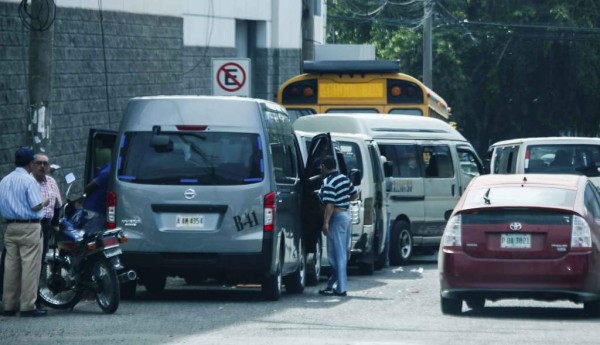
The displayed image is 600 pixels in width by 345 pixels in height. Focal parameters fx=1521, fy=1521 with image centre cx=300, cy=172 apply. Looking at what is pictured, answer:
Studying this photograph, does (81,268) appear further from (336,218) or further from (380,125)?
(380,125)

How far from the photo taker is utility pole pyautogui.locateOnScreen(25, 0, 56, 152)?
56.7 ft

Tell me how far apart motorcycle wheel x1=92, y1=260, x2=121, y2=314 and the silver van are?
3.09 ft

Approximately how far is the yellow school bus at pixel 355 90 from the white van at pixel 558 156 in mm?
3815

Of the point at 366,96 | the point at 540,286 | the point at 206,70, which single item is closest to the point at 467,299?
the point at 540,286

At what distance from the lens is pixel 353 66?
26.4 meters

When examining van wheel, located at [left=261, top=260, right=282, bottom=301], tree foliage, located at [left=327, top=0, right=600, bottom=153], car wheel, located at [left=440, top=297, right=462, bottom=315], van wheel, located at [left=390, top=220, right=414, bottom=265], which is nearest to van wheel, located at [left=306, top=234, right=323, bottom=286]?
van wheel, located at [left=261, top=260, right=282, bottom=301]

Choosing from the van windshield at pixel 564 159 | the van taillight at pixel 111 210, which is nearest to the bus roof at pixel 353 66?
the van windshield at pixel 564 159

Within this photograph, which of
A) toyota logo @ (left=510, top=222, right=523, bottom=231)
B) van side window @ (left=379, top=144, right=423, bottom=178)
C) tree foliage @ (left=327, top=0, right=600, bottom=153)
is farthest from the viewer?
tree foliage @ (left=327, top=0, right=600, bottom=153)

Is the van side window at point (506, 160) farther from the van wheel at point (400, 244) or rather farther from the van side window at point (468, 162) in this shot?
the van wheel at point (400, 244)

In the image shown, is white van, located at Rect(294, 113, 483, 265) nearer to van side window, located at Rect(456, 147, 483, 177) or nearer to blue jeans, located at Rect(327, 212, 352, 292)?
van side window, located at Rect(456, 147, 483, 177)

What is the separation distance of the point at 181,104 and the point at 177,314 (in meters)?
2.56

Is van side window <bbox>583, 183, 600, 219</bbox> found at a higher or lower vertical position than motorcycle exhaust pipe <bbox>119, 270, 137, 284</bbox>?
higher

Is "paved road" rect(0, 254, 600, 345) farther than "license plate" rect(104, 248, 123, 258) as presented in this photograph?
No

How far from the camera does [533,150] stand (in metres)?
22.5
